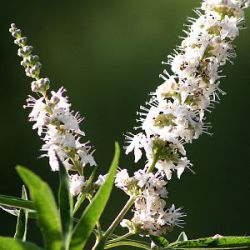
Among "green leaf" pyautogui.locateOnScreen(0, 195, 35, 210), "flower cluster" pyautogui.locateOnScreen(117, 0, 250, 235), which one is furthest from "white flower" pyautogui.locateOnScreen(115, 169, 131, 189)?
"green leaf" pyautogui.locateOnScreen(0, 195, 35, 210)

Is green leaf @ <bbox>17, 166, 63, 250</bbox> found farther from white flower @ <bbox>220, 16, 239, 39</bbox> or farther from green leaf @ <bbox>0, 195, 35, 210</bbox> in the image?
white flower @ <bbox>220, 16, 239, 39</bbox>

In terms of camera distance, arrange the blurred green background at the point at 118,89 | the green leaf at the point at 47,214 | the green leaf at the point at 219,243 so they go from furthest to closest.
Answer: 1. the blurred green background at the point at 118,89
2. the green leaf at the point at 219,243
3. the green leaf at the point at 47,214

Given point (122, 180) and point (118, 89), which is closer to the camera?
point (122, 180)

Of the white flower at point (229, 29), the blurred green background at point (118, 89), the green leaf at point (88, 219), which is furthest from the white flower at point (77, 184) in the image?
the blurred green background at point (118, 89)

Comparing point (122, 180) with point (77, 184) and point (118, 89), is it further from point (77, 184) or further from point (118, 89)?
point (118, 89)

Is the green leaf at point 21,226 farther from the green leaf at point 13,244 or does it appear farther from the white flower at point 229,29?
the white flower at point 229,29

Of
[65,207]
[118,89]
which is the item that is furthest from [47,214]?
[118,89]

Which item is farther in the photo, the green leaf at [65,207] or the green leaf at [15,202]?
the green leaf at [15,202]
